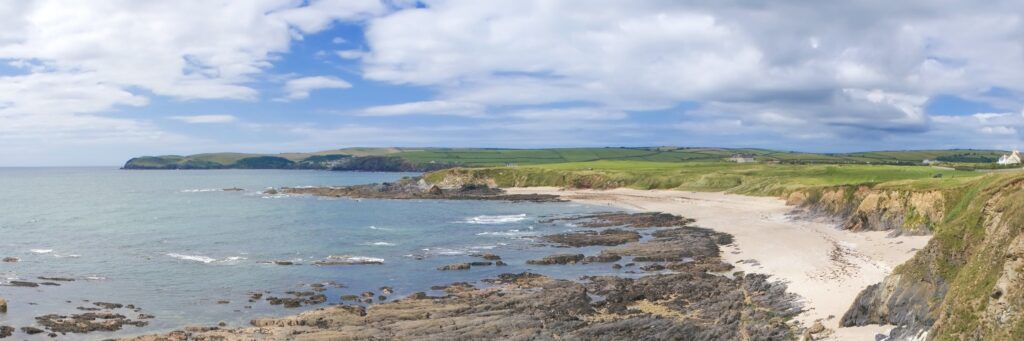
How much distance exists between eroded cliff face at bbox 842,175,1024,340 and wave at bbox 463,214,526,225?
57604mm

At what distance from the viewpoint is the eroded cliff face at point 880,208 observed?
48.4m

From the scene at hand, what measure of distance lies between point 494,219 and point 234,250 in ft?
112

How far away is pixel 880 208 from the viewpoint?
2164 inches

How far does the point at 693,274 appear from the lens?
4109 cm

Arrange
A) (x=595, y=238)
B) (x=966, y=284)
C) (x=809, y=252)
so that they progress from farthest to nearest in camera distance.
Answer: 1. (x=595, y=238)
2. (x=809, y=252)
3. (x=966, y=284)

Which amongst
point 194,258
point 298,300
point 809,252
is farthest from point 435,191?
point 298,300

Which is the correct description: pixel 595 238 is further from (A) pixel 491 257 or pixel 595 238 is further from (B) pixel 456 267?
(B) pixel 456 267

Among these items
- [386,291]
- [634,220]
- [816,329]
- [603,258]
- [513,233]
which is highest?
[816,329]

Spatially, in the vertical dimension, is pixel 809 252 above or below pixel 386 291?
above

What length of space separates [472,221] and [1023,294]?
68381 millimetres

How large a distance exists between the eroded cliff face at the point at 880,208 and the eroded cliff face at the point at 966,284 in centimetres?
2537

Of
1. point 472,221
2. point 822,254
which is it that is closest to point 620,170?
point 472,221

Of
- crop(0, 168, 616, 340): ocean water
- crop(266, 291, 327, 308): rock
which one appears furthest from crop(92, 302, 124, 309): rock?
crop(266, 291, 327, 308): rock

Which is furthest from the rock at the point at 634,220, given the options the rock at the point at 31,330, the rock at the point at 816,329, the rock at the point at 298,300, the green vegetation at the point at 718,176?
the rock at the point at 31,330
